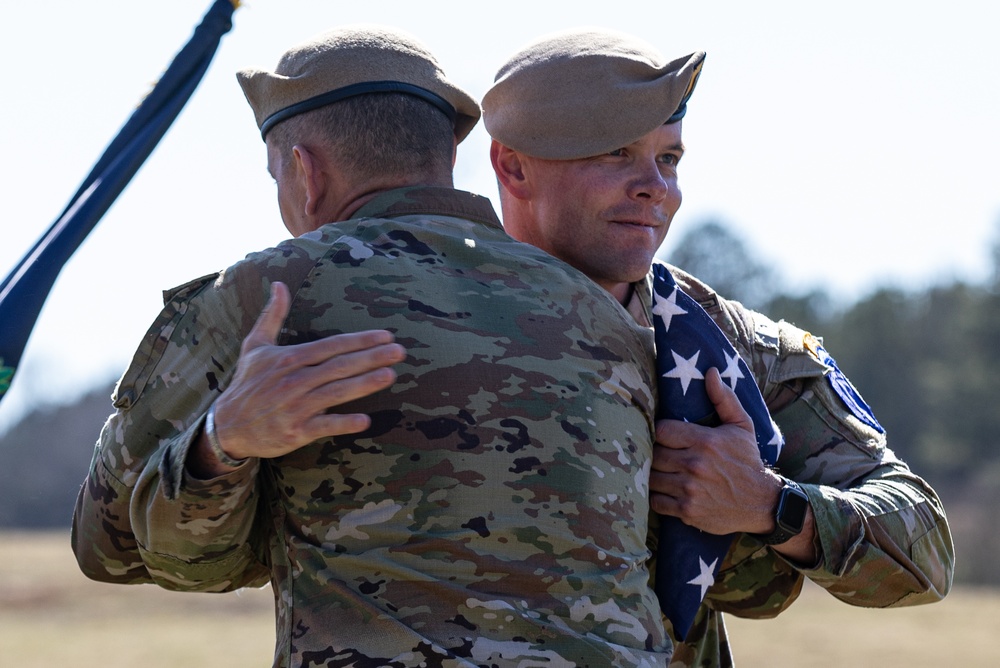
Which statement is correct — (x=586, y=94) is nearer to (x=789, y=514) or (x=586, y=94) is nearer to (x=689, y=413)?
(x=689, y=413)

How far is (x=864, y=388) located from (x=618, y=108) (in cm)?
5225

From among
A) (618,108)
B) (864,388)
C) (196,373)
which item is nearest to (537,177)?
(618,108)

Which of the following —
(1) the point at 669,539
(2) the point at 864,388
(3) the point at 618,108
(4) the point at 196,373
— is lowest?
(2) the point at 864,388

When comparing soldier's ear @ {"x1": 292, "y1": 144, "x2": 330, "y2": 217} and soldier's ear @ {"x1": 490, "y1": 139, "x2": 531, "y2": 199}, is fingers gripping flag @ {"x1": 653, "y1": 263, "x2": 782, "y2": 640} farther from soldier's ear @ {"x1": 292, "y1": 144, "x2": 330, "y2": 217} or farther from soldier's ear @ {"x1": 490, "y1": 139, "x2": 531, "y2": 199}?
soldier's ear @ {"x1": 292, "y1": 144, "x2": 330, "y2": 217}

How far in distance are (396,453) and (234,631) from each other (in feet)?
68.8

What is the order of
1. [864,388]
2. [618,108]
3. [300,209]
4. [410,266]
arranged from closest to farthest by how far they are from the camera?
1. [410,266]
2. [300,209]
3. [618,108]
4. [864,388]

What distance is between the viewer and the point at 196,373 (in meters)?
2.86

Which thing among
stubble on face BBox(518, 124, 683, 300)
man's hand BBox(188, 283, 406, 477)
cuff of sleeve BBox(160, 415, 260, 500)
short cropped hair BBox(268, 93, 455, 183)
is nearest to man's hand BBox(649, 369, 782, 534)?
stubble on face BBox(518, 124, 683, 300)

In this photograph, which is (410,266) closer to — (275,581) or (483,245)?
(483,245)

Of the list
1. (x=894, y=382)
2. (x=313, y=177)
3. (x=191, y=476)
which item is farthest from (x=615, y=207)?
(x=894, y=382)

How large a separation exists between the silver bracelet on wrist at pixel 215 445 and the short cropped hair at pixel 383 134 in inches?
31.2

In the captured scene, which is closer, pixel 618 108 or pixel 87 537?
pixel 87 537

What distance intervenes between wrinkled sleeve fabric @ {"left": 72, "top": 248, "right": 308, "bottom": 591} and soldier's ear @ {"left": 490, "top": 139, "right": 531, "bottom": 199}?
122 centimetres

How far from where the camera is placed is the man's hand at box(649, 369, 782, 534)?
10.9 ft
